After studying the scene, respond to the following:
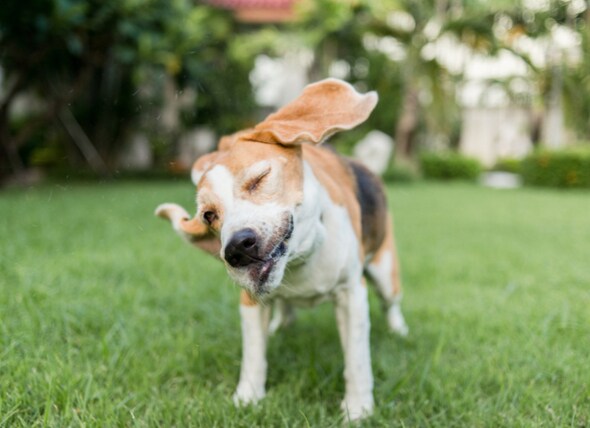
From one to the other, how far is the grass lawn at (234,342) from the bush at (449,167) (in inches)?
476

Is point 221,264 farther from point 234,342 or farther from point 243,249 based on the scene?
point 243,249

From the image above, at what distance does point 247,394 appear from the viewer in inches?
86.4

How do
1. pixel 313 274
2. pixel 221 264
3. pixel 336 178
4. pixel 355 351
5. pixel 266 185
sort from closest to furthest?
pixel 266 185
pixel 313 274
pixel 355 351
pixel 336 178
pixel 221 264

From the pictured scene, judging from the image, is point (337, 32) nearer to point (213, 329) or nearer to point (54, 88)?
point (54, 88)

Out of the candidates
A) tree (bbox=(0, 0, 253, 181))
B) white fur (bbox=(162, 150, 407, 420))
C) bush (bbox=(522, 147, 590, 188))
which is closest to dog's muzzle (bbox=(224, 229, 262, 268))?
white fur (bbox=(162, 150, 407, 420))

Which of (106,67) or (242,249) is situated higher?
(242,249)

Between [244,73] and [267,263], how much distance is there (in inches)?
543

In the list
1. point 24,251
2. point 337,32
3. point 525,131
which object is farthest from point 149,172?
point 525,131

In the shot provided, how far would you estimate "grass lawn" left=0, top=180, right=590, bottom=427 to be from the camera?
2043 millimetres

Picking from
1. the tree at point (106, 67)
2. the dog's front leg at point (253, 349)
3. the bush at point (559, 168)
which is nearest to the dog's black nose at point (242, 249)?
the dog's front leg at point (253, 349)

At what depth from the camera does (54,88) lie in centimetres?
1048

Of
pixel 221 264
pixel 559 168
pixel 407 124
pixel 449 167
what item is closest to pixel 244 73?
pixel 407 124

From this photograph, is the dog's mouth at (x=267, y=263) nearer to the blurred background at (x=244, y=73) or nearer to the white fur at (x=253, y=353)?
the white fur at (x=253, y=353)

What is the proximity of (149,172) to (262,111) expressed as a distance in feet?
12.3
